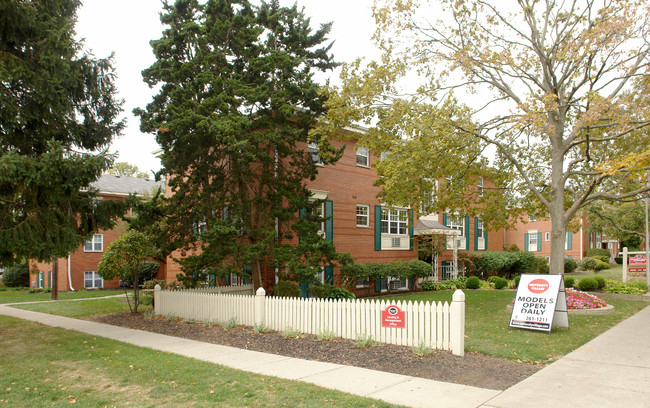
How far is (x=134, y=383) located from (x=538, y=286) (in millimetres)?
8432

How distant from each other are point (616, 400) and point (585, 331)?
5377 millimetres

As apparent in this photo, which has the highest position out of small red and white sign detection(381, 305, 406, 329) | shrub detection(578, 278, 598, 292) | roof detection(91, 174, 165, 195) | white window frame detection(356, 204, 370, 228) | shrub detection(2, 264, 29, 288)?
roof detection(91, 174, 165, 195)

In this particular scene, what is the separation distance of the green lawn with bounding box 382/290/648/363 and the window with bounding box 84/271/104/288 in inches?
964

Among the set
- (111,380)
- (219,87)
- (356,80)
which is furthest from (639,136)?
(111,380)

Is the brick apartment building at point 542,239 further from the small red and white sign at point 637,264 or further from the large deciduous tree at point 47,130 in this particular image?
the large deciduous tree at point 47,130

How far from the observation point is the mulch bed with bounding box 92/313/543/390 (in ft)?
23.1

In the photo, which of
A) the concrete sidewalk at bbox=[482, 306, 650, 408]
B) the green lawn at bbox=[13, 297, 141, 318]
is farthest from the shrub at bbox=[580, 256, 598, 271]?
the green lawn at bbox=[13, 297, 141, 318]

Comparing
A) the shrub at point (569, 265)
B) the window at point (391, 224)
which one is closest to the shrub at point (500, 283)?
the window at point (391, 224)

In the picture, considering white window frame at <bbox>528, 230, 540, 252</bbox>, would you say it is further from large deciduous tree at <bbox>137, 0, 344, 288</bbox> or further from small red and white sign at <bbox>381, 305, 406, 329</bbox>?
small red and white sign at <bbox>381, 305, 406, 329</bbox>

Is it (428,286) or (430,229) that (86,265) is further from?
(430,229)

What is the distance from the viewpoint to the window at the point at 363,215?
21.7 m

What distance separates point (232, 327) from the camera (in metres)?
11.6

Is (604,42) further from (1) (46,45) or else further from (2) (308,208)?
(1) (46,45)

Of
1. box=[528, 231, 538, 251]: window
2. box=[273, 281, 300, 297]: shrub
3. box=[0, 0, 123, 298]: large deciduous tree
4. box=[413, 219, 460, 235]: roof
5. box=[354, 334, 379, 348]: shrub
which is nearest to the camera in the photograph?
box=[354, 334, 379, 348]: shrub
